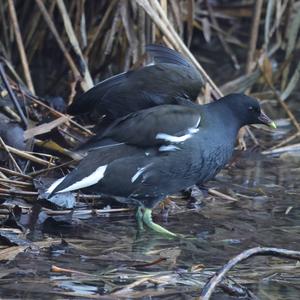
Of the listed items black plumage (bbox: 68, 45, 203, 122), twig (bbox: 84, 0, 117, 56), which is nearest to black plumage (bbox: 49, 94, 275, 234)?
black plumage (bbox: 68, 45, 203, 122)

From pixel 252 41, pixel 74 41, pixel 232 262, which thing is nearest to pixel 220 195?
pixel 74 41

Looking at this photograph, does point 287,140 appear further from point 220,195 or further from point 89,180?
point 89,180

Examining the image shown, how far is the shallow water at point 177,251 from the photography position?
3.45 metres

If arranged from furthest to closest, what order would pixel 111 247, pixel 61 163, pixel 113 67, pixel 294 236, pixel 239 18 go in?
pixel 239 18 < pixel 113 67 < pixel 61 163 < pixel 294 236 < pixel 111 247

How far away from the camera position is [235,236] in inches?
172

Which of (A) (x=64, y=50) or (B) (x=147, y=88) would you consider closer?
(B) (x=147, y=88)

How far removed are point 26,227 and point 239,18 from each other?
16.1 ft

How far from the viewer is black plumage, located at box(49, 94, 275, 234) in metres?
4.36

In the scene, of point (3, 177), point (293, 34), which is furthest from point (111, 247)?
point (293, 34)

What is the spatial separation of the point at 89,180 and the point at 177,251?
0.55 meters

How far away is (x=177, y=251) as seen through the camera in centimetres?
405

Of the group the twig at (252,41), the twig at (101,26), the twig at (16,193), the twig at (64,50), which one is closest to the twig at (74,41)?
the twig at (64,50)

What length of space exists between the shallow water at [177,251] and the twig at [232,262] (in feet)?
0.57

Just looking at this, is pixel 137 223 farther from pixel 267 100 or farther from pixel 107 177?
pixel 267 100
